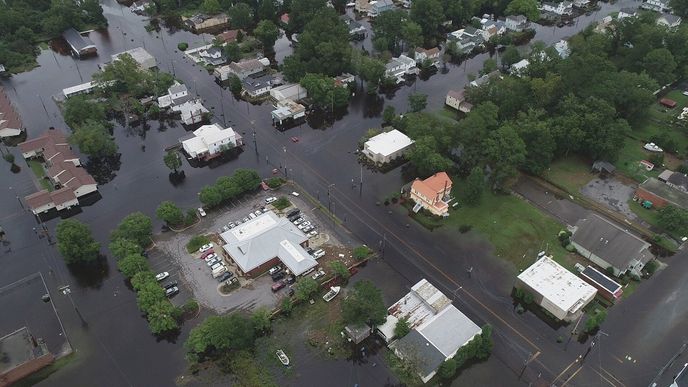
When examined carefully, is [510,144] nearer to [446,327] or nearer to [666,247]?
[666,247]

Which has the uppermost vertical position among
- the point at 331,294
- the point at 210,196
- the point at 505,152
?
the point at 505,152

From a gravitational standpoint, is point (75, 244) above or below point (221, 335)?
above

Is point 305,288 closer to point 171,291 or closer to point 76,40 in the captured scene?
point 171,291

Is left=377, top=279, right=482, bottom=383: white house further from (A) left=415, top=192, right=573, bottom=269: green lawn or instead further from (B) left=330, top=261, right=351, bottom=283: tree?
(A) left=415, top=192, right=573, bottom=269: green lawn

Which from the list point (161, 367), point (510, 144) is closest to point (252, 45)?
point (510, 144)

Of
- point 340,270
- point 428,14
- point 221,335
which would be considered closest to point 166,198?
point 221,335

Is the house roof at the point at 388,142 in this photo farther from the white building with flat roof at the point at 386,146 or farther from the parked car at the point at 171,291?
the parked car at the point at 171,291

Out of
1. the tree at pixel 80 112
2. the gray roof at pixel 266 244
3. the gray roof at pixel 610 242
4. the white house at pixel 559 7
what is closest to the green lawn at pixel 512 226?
the gray roof at pixel 610 242
